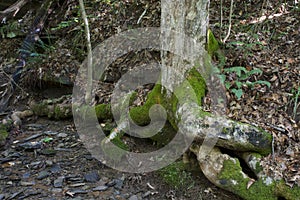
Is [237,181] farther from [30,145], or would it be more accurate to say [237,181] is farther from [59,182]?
[30,145]

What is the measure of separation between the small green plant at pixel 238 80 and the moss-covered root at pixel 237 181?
3.41 ft

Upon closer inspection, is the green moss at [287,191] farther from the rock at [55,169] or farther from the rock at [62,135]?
the rock at [62,135]

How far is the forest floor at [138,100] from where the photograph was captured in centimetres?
406

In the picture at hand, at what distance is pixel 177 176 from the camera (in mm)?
4215

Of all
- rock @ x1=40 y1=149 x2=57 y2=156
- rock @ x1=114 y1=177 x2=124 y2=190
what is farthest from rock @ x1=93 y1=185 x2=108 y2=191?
rock @ x1=40 y1=149 x2=57 y2=156

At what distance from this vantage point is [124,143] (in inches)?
189

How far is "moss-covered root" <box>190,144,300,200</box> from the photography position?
3693 mm

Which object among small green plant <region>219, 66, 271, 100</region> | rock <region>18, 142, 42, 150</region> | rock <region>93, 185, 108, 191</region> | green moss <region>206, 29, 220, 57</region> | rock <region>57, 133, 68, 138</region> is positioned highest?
green moss <region>206, 29, 220, 57</region>

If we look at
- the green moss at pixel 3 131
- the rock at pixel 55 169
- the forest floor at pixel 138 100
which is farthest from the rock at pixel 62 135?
the rock at pixel 55 169

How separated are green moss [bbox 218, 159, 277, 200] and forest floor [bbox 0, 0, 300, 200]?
0.18m

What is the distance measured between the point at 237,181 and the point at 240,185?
0.06 m

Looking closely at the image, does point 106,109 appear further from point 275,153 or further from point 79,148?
point 275,153

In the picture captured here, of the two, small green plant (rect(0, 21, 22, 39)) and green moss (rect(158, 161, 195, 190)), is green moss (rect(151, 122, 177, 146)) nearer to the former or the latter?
green moss (rect(158, 161, 195, 190))

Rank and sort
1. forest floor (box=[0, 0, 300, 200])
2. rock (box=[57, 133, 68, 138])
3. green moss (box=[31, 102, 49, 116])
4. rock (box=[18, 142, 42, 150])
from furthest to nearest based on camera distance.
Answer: green moss (box=[31, 102, 49, 116]) < rock (box=[57, 133, 68, 138]) < rock (box=[18, 142, 42, 150]) < forest floor (box=[0, 0, 300, 200])
